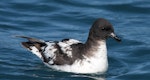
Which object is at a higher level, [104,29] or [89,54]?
[104,29]

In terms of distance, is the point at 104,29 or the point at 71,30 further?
the point at 71,30

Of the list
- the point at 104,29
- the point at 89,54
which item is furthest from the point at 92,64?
the point at 104,29

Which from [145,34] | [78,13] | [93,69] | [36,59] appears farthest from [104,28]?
[78,13]

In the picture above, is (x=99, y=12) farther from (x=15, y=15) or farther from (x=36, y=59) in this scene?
(x=36, y=59)

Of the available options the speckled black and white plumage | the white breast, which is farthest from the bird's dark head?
the white breast

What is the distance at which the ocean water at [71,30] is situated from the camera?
48.0 ft

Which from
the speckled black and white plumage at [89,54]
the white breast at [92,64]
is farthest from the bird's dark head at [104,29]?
the white breast at [92,64]

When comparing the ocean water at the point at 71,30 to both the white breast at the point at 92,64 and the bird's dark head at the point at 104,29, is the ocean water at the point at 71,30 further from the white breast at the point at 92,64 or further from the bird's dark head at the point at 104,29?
the bird's dark head at the point at 104,29

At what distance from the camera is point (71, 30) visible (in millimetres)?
18016

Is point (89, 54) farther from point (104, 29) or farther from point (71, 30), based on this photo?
point (71, 30)

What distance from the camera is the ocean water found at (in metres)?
14.6

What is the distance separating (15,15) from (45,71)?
4881 millimetres

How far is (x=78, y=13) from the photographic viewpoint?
64.4 feet

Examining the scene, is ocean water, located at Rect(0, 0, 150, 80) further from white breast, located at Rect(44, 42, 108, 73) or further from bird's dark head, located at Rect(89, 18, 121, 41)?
bird's dark head, located at Rect(89, 18, 121, 41)
